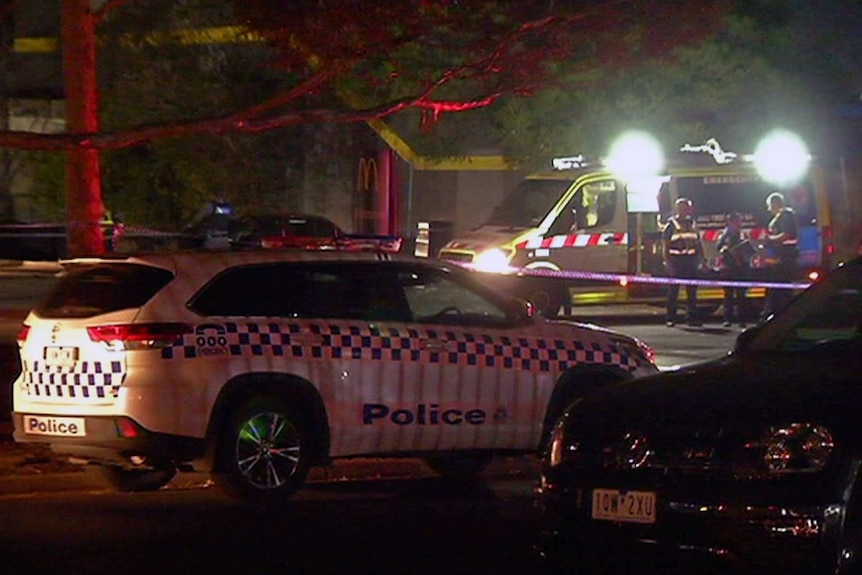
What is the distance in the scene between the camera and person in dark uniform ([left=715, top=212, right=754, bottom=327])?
21.5 metres

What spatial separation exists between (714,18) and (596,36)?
101 cm

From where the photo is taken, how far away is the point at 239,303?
9867 millimetres

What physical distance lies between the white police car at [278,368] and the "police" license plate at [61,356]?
0.01m

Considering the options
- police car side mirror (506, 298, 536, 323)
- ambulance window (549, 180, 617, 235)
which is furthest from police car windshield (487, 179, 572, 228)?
police car side mirror (506, 298, 536, 323)

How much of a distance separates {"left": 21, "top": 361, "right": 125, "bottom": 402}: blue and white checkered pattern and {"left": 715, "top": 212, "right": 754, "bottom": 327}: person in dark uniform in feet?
43.2

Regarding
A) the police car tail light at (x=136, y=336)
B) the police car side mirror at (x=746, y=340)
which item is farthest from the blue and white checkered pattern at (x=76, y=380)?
the police car side mirror at (x=746, y=340)

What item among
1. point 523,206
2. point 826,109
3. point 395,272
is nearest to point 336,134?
point 826,109

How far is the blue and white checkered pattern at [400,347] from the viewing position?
9.72m

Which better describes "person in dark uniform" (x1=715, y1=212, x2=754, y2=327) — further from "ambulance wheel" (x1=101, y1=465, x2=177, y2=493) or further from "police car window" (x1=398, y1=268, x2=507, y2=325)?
"ambulance wheel" (x1=101, y1=465, x2=177, y2=493)

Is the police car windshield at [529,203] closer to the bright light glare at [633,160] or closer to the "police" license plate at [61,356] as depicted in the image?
the bright light glare at [633,160]

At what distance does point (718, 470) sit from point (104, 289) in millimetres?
4401

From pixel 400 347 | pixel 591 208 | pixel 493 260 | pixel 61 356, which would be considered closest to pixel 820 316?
pixel 400 347

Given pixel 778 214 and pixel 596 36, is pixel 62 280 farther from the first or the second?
pixel 778 214

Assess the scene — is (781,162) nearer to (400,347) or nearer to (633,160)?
(633,160)
